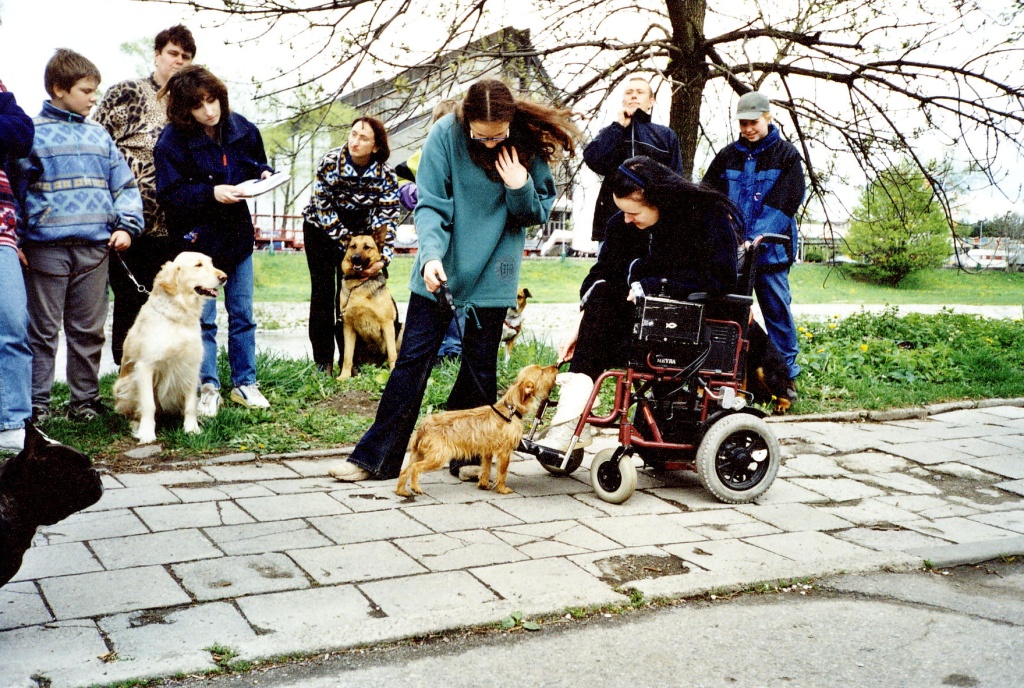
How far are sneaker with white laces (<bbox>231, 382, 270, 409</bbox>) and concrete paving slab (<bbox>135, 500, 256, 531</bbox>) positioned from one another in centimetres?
200

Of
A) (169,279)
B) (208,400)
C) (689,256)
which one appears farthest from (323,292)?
(689,256)

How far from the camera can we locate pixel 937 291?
20.2 meters

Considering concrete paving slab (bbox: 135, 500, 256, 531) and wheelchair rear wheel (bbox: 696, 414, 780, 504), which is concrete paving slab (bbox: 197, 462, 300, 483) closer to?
concrete paving slab (bbox: 135, 500, 256, 531)

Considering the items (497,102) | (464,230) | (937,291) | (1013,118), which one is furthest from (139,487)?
(937,291)

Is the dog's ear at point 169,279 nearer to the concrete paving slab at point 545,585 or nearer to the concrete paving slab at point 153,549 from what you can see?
the concrete paving slab at point 153,549

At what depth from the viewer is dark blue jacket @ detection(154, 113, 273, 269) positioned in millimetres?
6141

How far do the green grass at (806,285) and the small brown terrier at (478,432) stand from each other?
7.38m

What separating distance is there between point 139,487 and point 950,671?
12.2ft

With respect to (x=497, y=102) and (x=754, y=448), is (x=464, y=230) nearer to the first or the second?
(x=497, y=102)

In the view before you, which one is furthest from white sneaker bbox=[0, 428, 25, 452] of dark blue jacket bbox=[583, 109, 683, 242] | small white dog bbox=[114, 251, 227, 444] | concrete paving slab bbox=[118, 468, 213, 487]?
dark blue jacket bbox=[583, 109, 683, 242]

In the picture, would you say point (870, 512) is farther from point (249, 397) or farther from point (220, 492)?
point (249, 397)

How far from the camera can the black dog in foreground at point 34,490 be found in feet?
9.80

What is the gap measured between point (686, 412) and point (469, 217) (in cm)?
151

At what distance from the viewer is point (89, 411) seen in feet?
20.3
